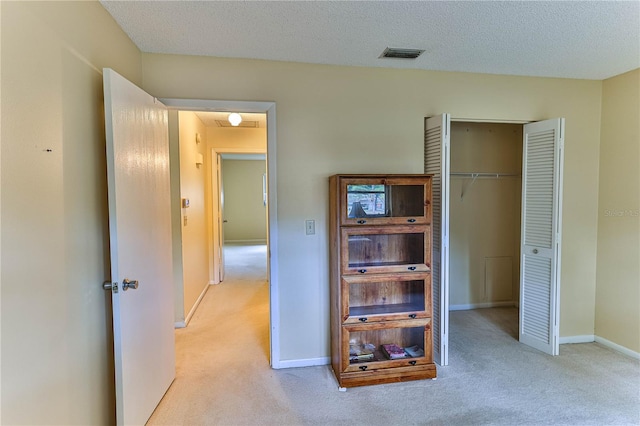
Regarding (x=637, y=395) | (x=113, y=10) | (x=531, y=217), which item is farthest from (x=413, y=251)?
(x=113, y=10)

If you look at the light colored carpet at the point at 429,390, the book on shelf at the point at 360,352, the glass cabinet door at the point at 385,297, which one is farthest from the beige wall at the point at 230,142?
the book on shelf at the point at 360,352

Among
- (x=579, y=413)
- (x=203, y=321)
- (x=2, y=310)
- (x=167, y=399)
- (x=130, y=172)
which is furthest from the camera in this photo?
(x=203, y=321)

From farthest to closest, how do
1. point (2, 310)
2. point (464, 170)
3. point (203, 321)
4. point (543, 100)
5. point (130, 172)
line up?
point (464, 170), point (203, 321), point (543, 100), point (130, 172), point (2, 310)

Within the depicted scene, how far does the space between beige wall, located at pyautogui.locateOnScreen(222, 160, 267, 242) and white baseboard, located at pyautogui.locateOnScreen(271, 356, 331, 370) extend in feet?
23.8

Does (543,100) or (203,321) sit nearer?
(543,100)

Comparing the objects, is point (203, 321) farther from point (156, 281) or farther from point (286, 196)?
point (286, 196)

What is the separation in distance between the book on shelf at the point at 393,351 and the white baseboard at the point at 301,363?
492mm

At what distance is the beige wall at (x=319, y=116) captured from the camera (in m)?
2.54

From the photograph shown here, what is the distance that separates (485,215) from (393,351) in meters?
2.32

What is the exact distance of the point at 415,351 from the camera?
260 cm

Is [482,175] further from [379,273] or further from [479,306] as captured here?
[379,273]

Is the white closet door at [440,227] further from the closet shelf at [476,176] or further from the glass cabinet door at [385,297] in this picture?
the closet shelf at [476,176]

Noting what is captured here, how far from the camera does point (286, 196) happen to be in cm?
266

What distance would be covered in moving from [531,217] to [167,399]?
3.28 m
